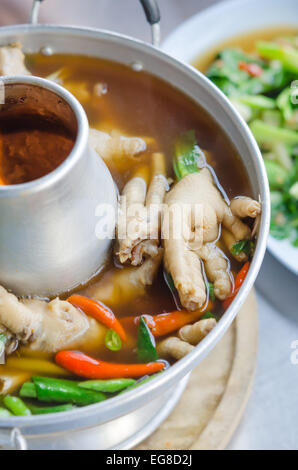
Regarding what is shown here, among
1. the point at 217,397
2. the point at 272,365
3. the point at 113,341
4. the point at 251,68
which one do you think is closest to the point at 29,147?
the point at 113,341

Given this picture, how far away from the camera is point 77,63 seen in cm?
159

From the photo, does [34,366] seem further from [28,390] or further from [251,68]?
[251,68]

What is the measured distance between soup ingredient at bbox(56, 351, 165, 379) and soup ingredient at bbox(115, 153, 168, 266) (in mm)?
245

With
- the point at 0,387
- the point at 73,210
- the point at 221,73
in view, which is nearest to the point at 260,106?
the point at 221,73

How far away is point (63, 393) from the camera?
113cm

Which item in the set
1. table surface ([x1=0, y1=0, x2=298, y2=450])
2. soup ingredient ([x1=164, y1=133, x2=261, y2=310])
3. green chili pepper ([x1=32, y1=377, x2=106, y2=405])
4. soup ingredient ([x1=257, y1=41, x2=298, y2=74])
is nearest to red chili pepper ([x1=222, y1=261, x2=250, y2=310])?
soup ingredient ([x1=164, y1=133, x2=261, y2=310])

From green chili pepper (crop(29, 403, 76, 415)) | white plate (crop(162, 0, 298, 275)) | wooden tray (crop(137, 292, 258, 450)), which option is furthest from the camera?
white plate (crop(162, 0, 298, 275))

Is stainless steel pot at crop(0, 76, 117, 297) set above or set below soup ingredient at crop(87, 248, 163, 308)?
above

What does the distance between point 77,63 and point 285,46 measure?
56.0 inches

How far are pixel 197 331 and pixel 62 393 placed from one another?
0.33 meters

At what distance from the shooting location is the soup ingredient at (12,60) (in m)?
1.45

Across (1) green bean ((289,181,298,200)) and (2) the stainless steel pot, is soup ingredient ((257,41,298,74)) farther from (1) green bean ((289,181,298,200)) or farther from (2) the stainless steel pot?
(2) the stainless steel pot

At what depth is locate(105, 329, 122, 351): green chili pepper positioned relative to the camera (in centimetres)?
121

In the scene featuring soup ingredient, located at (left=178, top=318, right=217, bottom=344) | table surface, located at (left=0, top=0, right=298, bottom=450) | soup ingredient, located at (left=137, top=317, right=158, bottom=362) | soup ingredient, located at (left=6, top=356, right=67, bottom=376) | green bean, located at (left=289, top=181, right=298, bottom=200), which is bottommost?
table surface, located at (left=0, top=0, right=298, bottom=450)
